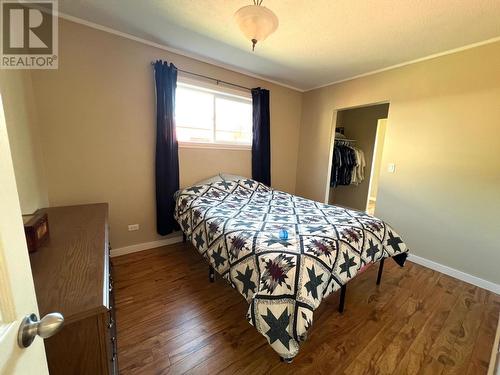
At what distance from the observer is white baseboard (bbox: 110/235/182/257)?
2.47 metres

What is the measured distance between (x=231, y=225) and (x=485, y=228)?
253 cm

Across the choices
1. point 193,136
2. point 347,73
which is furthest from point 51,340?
point 347,73

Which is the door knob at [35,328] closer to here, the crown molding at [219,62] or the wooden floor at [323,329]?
the wooden floor at [323,329]

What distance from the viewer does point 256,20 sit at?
1349 mm

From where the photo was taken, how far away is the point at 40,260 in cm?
103

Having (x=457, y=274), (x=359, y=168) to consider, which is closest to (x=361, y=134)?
(x=359, y=168)

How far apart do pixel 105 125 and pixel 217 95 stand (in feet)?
4.76

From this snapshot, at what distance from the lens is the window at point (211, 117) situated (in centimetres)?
277

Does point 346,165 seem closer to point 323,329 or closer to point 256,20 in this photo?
point 323,329

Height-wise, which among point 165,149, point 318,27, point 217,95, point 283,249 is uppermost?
point 318,27

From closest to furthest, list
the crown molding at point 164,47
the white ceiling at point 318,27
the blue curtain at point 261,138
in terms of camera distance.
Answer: the white ceiling at point 318,27 → the crown molding at point 164,47 → the blue curtain at point 261,138

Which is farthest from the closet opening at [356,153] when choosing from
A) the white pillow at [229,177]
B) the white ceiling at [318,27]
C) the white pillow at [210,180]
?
the white pillow at [210,180]

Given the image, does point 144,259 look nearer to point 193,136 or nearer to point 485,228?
point 193,136

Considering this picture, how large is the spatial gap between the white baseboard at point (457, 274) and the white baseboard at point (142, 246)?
3048mm
